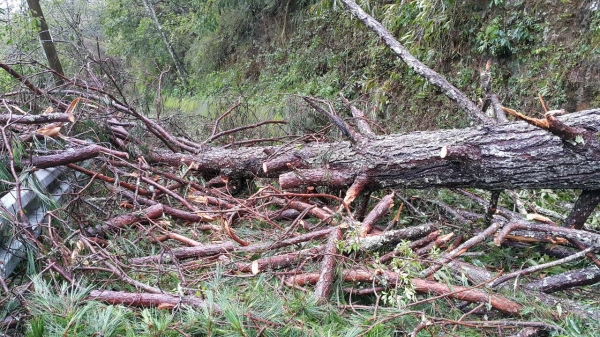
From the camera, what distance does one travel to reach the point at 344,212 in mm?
3029

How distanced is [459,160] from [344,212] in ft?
3.09

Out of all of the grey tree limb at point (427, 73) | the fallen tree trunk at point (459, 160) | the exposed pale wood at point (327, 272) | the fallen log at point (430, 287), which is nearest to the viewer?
the fallen log at point (430, 287)

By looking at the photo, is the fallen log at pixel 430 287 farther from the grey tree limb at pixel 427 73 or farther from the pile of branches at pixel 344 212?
the grey tree limb at pixel 427 73

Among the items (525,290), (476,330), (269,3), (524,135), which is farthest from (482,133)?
(269,3)

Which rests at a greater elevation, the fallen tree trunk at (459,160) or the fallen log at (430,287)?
the fallen tree trunk at (459,160)

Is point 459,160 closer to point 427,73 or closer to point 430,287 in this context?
point 430,287

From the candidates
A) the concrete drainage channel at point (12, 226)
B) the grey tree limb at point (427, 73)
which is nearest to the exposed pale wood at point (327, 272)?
the grey tree limb at point (427, 73)

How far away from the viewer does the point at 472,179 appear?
2516 millimetres

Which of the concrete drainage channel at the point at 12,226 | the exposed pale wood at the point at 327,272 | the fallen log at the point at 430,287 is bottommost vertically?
the fallen log at the point at 430,287

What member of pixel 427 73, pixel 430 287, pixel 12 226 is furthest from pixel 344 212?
pixel 12 226

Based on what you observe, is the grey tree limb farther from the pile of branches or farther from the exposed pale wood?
the exposed pale wood

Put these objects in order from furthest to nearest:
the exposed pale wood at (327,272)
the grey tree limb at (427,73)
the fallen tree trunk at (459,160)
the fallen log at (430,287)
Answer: the grey tree limb at (427,73)
the fallen tree trunk at (459,160)
the exposed pale wood at (327,272)
the fallen log at (430,287)

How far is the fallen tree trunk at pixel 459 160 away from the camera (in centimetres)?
220

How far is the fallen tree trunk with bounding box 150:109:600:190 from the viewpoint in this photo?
7.22ft
